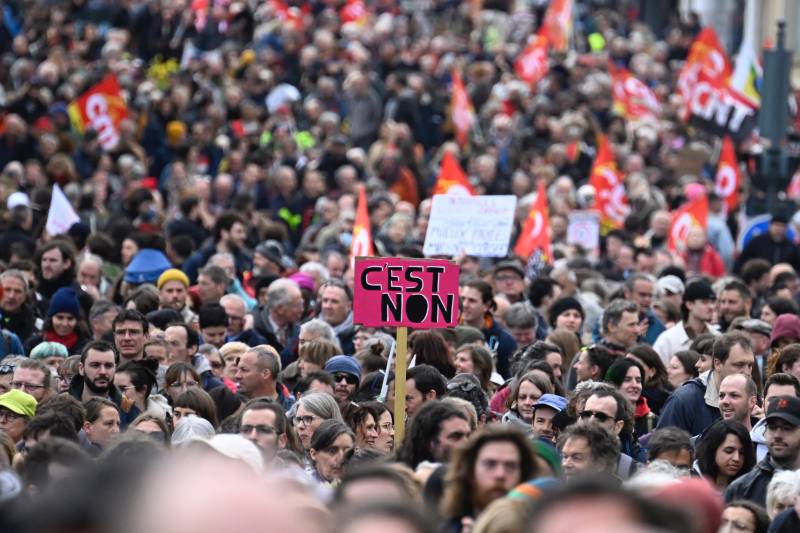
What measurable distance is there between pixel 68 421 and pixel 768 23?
1385 inches

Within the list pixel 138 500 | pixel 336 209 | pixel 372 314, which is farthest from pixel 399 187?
pixel 138 500

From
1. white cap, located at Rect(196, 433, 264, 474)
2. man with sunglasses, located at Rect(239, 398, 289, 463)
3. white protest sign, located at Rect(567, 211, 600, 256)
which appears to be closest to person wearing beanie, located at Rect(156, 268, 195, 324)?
man with sunglasses, located at Rect(239, 398, 289, 463)

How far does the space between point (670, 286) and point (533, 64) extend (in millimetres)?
16423

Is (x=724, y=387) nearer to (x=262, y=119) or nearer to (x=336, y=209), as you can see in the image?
(x=336, y=209)

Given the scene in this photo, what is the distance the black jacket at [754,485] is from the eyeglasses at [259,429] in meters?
2.00

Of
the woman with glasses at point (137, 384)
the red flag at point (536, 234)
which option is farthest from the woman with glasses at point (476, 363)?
the red flag at point (536, 234)

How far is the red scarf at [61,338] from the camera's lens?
12953 millimetres

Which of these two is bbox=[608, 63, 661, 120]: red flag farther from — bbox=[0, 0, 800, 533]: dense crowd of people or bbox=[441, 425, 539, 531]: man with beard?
bbox=[441, 425, 539, 531]: man with beard

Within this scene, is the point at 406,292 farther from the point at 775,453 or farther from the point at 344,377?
the point at 775,453

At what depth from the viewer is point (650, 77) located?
1308 inches

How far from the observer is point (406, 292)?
10.2 meters

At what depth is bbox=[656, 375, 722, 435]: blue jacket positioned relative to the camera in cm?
1049

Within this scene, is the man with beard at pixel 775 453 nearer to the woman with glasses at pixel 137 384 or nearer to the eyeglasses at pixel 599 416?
the eyeglasses at pixel 599 416

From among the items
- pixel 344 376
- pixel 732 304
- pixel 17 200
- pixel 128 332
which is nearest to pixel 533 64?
pixel 17 200
